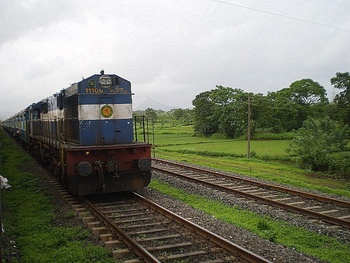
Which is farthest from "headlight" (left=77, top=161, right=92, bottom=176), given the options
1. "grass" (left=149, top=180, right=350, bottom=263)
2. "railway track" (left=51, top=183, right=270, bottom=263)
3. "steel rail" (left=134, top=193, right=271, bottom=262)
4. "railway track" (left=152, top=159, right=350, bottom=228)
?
"railway track" (left=152, top=159, right=350, bottom=228)

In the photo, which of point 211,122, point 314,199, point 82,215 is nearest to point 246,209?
point 314,199

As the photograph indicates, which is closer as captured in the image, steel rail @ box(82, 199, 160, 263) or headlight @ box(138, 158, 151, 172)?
steel rail @ box(82, 199, 160, 263)

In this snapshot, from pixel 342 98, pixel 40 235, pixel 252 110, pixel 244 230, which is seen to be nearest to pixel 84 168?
pixel 40 235

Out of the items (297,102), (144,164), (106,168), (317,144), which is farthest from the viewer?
(297,102)

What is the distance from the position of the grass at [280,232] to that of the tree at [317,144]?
15.3 m

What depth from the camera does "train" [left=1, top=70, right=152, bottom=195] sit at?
955 cm

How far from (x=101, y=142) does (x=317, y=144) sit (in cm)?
1728

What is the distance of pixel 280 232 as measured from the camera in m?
7.28

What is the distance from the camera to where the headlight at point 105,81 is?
34.4ft

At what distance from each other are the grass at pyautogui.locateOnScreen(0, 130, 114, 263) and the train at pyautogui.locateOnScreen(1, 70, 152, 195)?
3.87ft

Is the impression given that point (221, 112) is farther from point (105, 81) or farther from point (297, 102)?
point (105, 81)

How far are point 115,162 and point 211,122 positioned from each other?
43216 mm

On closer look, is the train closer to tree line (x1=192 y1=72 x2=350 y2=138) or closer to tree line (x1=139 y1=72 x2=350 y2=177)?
tree line (x1=139 y1=72 x2=350 y2=177)

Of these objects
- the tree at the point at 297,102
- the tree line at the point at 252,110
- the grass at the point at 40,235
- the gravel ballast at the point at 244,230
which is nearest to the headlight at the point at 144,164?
the gravel ballast at the point at 244,230
